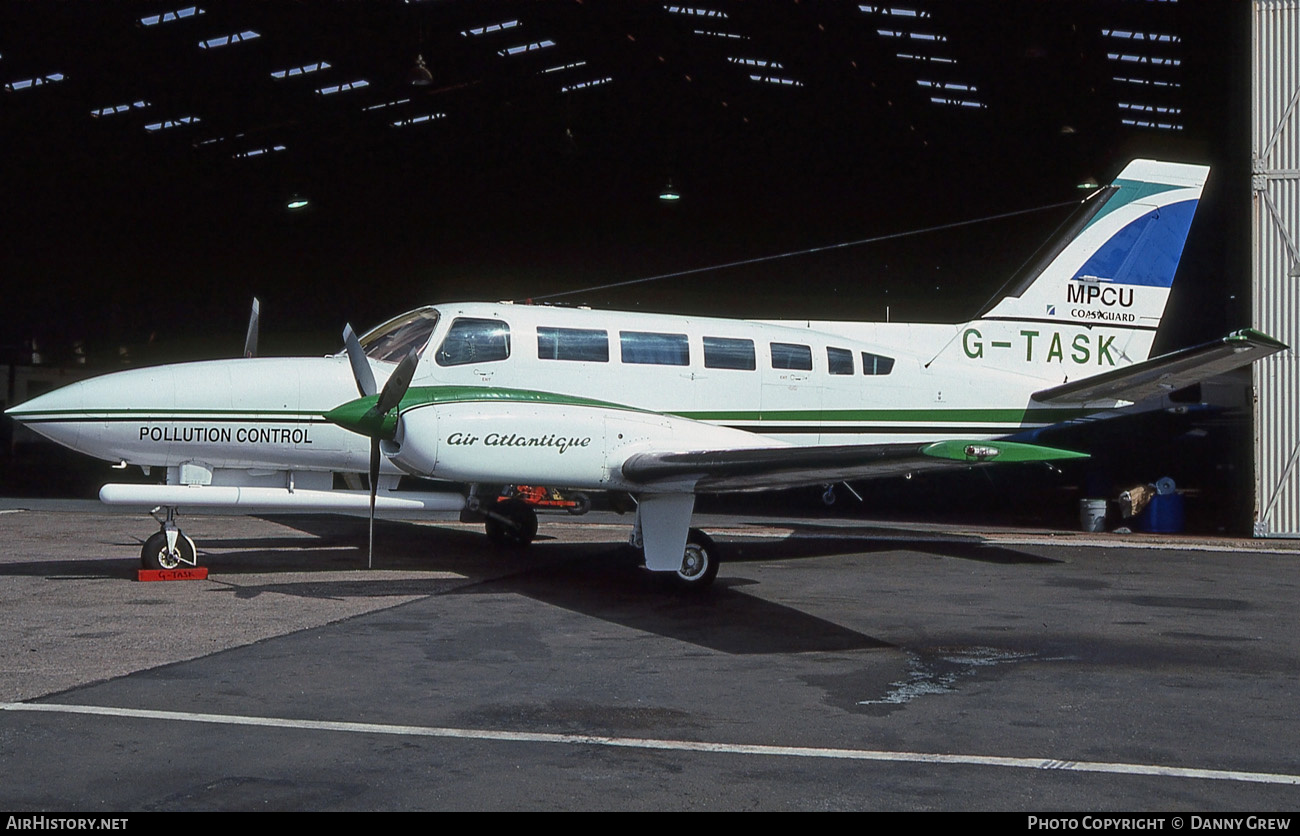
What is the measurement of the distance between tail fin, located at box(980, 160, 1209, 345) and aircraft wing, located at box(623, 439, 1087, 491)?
6267mm

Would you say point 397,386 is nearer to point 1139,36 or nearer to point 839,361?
point 839,361

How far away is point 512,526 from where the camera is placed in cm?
1507

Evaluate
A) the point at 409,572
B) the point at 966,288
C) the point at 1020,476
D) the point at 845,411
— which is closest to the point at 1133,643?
the point at 845,411

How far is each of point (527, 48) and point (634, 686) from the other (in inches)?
1026

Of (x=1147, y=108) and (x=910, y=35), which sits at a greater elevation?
(x=910, y=35)

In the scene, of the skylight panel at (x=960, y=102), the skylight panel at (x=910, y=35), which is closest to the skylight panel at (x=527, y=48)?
the skylight panel at (x=910, y=35)

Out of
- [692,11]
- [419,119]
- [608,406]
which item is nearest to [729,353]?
[608,406]

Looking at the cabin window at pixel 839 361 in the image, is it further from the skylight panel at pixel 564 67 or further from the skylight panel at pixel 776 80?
the skylight panel at pixel 564 67

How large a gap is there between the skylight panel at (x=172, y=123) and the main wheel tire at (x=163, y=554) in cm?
2257

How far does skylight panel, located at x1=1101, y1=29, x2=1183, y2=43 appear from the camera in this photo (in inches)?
998

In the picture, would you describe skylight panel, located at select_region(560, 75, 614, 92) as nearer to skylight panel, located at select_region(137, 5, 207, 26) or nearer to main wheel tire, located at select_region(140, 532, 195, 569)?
skylight panel, located at select_region(137, 5, 207, 26)

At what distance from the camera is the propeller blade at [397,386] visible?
34.7 ft

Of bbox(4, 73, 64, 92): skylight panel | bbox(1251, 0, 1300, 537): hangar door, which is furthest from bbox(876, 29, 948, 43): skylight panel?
bbox(4, 73, 64, 92): skylight panel

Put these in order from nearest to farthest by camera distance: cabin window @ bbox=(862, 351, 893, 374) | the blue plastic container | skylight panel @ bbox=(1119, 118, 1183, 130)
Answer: cabin window @ bbox=(862, 351, 893, 374), the blue plastic container, skylight panel @ bbox=(1119, 118, 1183, 130)
